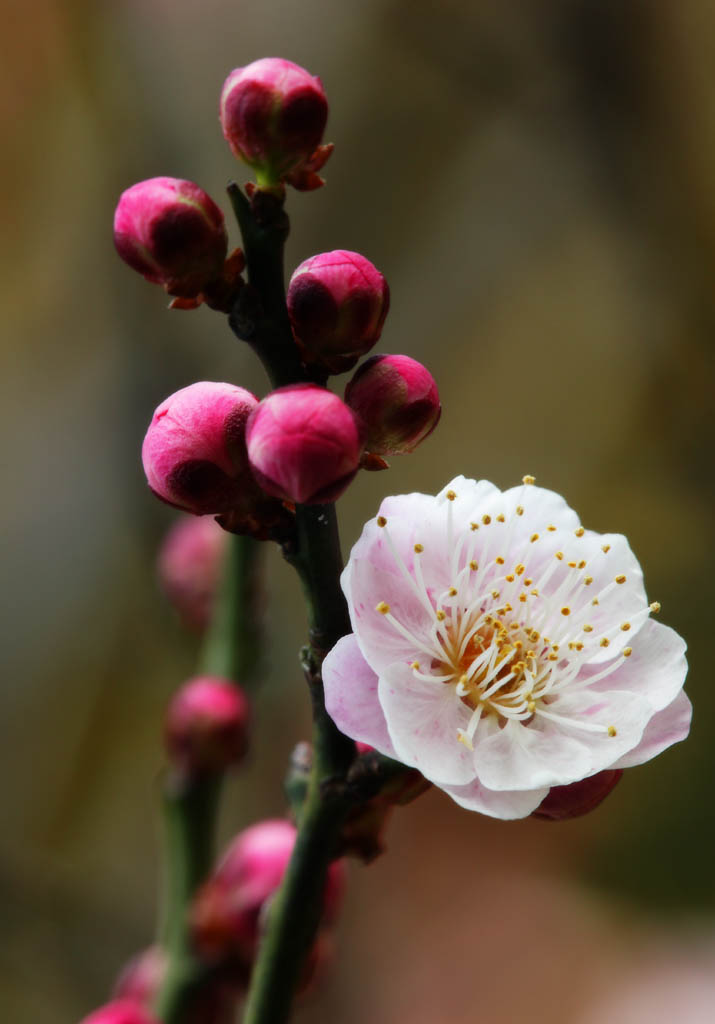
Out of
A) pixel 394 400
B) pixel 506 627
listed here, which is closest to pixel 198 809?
pixel 506 627

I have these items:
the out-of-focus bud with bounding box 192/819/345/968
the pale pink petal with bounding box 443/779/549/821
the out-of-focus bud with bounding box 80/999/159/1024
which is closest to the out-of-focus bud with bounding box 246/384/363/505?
the pale pink petal with bounding box 443/779/549/821

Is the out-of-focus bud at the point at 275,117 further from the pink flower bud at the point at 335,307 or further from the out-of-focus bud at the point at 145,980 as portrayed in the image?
the out-of-focus bud at the point at 145,980

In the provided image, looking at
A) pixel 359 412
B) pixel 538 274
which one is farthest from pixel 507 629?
pixel 538 274

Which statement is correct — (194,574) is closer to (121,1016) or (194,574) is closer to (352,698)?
(121,1016)

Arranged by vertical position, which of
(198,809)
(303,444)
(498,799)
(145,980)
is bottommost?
(145,980)

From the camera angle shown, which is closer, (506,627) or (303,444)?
(303,444)

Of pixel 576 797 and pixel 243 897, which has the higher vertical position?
pixel 576 797

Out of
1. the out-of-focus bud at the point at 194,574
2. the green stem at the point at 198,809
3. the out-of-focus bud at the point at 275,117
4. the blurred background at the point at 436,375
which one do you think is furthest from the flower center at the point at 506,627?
the blurred background at the point at 436,375

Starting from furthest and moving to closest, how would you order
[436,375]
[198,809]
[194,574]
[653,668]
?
[436,375], [194,574], [198,809], [653,668]
